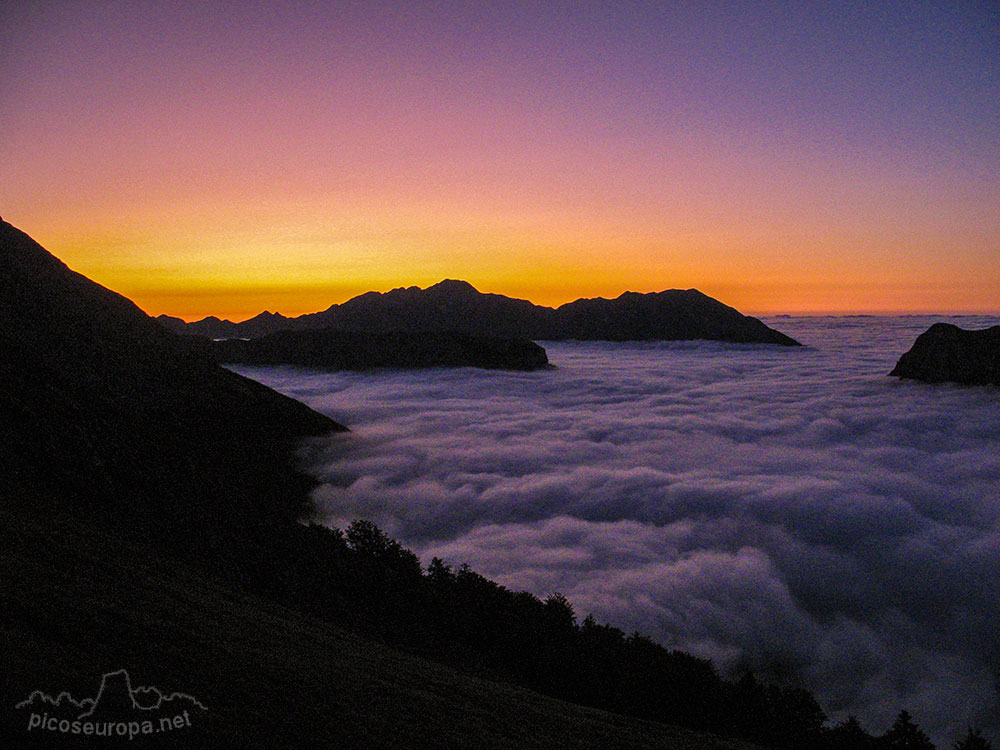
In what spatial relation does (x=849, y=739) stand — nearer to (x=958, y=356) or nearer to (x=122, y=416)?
(x=122, y=416)

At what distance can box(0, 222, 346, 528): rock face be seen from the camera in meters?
10.6

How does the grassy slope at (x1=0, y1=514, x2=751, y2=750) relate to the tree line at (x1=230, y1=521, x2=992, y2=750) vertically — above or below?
above

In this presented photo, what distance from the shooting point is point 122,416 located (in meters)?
14.9

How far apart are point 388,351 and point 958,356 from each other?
261 ft

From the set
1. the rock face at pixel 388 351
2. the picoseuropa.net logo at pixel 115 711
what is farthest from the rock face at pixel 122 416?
the rock face at pixel 388 351

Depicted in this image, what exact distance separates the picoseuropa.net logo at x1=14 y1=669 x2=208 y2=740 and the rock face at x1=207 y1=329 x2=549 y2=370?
289 ft

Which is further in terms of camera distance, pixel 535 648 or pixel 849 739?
pixel 535 648

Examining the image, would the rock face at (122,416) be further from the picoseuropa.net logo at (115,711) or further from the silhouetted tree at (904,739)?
the silhouetted tree at (904,739)

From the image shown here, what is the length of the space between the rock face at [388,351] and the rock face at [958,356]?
53.9 m

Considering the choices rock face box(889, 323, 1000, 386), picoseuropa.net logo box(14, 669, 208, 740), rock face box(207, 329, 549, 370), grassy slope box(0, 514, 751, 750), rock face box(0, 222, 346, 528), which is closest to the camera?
picoseuropa.net logo box(14, 669, 208, 740)

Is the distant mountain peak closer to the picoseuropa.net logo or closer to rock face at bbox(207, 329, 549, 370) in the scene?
rock face at bbox(207, 329, 549, 370)

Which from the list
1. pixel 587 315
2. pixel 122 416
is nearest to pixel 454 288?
pixel 587 315

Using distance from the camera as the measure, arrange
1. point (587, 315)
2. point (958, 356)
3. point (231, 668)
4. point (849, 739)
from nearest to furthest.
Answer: point (231, 668)
point (849, 739)
point (958, 356)
point (587, 315)

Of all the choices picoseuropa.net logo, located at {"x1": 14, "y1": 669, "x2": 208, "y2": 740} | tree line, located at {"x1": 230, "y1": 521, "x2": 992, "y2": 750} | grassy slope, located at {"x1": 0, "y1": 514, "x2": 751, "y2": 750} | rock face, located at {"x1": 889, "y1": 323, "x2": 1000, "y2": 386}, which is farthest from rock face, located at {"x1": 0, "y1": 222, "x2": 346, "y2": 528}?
rock face, located at {"x1": 889, "y1": 323, "x2": 1000, "y2": 386}
